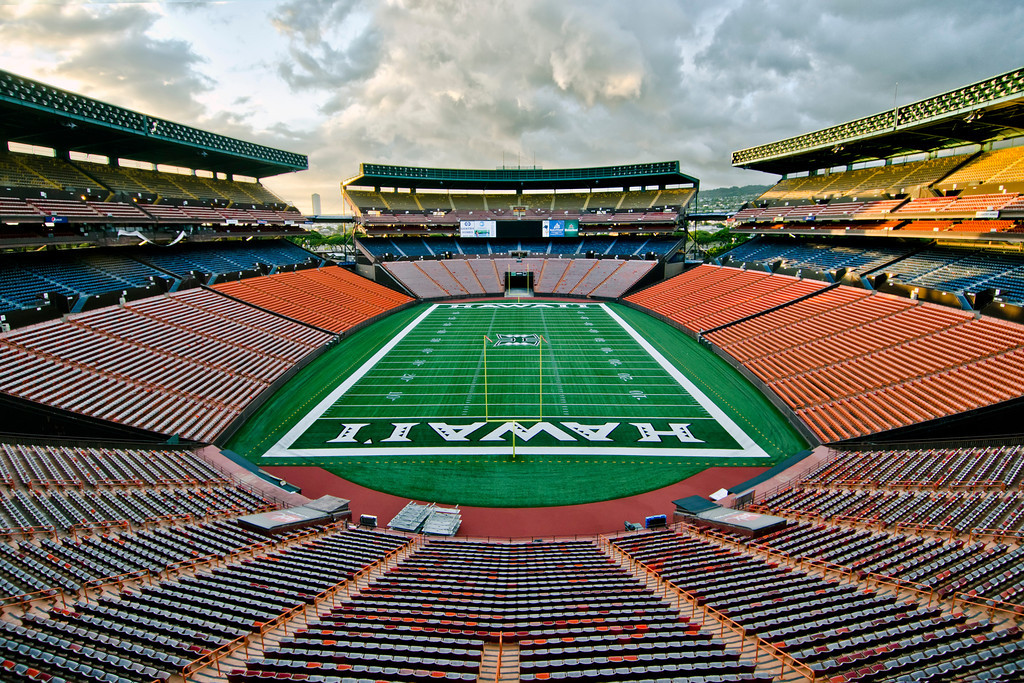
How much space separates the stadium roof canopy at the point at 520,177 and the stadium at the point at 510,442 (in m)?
16.3

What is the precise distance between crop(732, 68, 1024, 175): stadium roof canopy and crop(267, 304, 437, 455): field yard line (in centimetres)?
3948

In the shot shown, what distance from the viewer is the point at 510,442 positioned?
20.8m

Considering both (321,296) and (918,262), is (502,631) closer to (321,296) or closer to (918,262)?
(918,262)

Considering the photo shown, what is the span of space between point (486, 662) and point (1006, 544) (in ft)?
39.0

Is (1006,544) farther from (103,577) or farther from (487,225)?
(487,225)

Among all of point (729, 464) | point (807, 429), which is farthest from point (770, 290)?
point (729, 464)

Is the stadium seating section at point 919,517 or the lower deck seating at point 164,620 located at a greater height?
the stadium seating section at point 919,517

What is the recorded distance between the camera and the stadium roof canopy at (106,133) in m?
28.3

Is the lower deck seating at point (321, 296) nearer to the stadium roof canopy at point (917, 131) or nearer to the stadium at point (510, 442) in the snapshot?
the stadium at point (510, 442)

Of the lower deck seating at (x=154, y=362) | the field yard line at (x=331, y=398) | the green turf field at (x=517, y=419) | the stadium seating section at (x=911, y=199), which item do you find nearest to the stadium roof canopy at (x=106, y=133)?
the lower deck seating at (x=154, y=362)

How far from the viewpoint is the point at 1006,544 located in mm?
10664

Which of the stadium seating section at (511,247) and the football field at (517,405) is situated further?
the stadium seating section at (511,247)

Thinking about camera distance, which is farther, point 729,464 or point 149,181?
point 149,181

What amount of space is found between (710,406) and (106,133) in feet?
149
